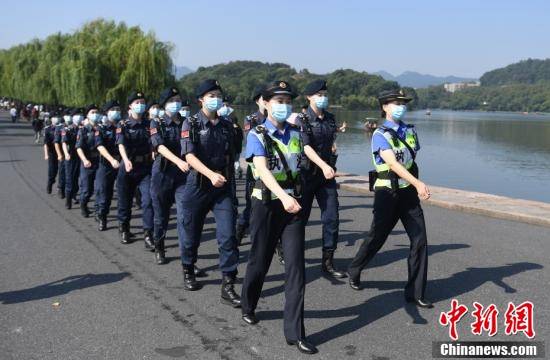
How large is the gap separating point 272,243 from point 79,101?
90.7 feet

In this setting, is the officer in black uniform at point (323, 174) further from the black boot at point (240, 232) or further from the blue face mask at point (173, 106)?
the black boot at point (240, 232)

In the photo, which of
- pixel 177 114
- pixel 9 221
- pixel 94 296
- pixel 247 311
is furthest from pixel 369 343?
pixel 9 221

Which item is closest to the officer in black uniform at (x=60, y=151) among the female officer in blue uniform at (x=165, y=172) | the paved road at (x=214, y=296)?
the paved road at (x=214, y=296)

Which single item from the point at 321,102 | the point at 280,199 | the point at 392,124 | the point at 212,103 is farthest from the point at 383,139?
the point at 212,103

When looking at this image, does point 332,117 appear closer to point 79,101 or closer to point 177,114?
point 177,114

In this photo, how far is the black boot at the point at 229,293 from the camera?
17.3 feet

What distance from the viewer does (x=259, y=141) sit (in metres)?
4.36

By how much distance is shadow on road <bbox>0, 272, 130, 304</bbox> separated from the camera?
546cm

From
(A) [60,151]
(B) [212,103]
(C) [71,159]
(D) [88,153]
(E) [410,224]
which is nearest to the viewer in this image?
(E) [410,224]

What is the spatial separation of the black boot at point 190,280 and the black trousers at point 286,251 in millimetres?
1231

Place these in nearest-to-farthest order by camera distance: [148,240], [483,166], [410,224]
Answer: [410,224] → [148,240] → [483,166]

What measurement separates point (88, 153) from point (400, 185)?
20.4 feet

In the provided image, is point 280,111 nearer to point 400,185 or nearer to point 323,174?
point 400,185

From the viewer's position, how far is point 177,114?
23.3 feet
